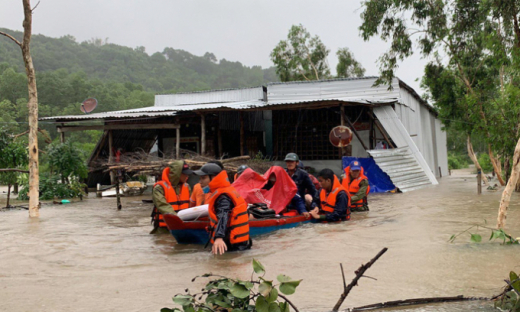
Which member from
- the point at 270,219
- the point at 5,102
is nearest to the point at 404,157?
the point at 270,219

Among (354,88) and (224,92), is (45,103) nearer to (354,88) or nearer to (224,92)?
(224,92)

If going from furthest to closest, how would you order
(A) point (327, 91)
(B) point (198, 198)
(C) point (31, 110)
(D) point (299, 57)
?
1. (D) point (299, 57)
2. (A) point (327, 91)
3. (C) point (31, 110)
4. (B) point (198, 198)

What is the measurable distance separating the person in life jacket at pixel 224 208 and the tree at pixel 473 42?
29.7 feet

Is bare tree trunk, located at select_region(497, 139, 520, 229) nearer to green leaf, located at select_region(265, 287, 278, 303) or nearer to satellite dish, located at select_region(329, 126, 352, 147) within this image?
green leaf, located at select_region(265, 287, 278, 303)

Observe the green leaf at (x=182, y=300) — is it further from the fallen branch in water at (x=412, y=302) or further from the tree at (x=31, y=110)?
the tree at (x=31, y=110)

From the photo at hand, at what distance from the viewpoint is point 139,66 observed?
68562mm

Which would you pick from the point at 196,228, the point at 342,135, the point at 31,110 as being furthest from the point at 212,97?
the point at 196,228

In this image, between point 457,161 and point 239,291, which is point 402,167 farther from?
point 457,161

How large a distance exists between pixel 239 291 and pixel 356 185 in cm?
781

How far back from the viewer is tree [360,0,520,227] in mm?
13609

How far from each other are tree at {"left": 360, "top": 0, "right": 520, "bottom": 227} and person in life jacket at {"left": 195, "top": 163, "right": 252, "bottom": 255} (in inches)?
357

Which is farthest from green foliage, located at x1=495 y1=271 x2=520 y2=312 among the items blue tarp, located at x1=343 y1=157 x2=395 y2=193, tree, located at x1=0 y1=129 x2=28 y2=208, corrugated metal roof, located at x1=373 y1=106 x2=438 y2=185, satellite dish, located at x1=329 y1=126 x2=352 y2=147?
corrugated metal roof, located at x1=373 y1=106 x2=438 y2=185

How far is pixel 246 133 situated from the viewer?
2180 cm

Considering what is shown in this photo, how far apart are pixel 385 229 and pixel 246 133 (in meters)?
13.3
